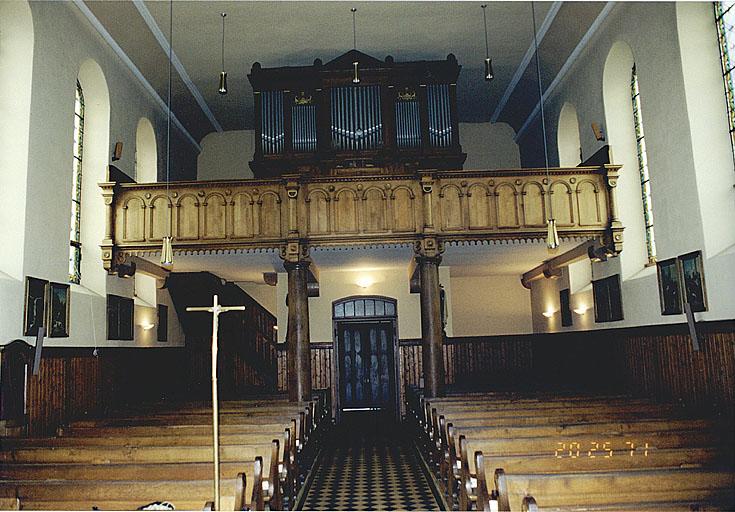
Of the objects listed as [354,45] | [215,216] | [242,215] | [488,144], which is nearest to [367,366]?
[488,144]

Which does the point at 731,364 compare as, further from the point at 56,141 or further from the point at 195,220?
the point at 56,141

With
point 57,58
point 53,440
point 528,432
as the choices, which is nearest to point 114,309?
point 57,58

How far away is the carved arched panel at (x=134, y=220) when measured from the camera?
10.2 meters

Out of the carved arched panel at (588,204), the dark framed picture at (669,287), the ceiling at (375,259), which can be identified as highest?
the carved arched panel at (588,204)

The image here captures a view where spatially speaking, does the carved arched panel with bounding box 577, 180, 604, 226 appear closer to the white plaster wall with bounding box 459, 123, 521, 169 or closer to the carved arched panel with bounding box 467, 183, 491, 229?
the carved arched panel with bounding box 467, 183, 491, 229

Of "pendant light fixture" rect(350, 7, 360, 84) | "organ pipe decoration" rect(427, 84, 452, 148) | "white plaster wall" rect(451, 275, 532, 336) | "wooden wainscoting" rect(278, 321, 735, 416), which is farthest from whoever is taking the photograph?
"white plaster wall" rect(451, 275, 532, 336)

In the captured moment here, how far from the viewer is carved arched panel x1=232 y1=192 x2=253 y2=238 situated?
10.2 metres

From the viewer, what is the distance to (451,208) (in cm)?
1006

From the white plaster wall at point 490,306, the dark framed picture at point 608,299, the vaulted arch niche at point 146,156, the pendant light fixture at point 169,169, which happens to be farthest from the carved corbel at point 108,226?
the white plaster wall at point 490,306

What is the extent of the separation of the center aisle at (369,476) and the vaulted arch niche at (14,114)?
484 centimetres

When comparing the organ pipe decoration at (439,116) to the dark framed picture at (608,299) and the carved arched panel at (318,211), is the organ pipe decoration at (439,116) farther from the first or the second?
the dark framed picture at (608,299)

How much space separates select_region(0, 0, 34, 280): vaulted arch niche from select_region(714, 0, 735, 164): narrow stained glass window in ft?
28.6

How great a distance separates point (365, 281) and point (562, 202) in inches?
234

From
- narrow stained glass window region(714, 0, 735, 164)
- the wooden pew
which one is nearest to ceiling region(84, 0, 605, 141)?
narrow stained glass window region(714, 0, 735, 164)
